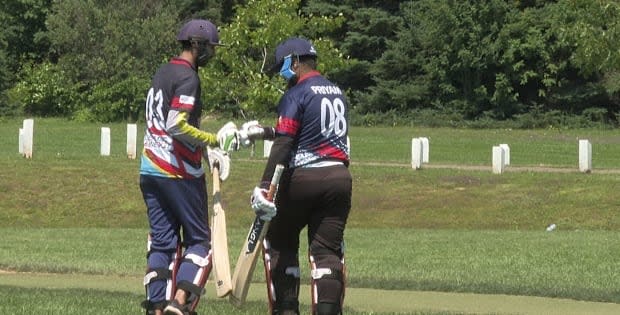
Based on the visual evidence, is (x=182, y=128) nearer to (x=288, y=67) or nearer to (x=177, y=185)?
(x=177, y=185)

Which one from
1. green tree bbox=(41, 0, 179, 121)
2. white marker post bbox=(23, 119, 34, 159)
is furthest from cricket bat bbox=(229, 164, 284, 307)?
green tree bbox=(41, 0, 179, 121)

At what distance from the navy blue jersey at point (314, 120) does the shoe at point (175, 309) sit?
1.25 meters

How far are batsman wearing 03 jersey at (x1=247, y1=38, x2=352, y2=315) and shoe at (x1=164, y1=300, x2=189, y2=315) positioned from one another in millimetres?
830

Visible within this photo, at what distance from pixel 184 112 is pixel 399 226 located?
1578cm

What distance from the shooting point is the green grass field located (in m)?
12.9

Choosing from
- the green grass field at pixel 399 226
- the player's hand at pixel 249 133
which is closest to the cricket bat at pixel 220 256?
the player's hand at pixel 249 133

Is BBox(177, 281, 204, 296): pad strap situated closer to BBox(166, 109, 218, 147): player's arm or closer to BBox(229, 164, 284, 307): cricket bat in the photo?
BBox(229, 164, 284, 307): cricket bat

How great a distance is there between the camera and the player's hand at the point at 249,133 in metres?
8.70

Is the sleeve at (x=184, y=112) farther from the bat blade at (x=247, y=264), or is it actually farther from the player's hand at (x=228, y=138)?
the bat blade at (x=247, y=264)

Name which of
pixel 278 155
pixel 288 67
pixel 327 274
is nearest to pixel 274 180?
pixel 278 155

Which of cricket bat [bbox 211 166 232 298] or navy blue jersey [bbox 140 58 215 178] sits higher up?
navy blue jersey [bbox 140 58 215 178]

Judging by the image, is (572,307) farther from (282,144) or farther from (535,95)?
(535,95)

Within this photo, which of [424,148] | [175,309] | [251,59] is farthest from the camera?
[251,59]

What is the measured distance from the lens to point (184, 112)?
8.24m
